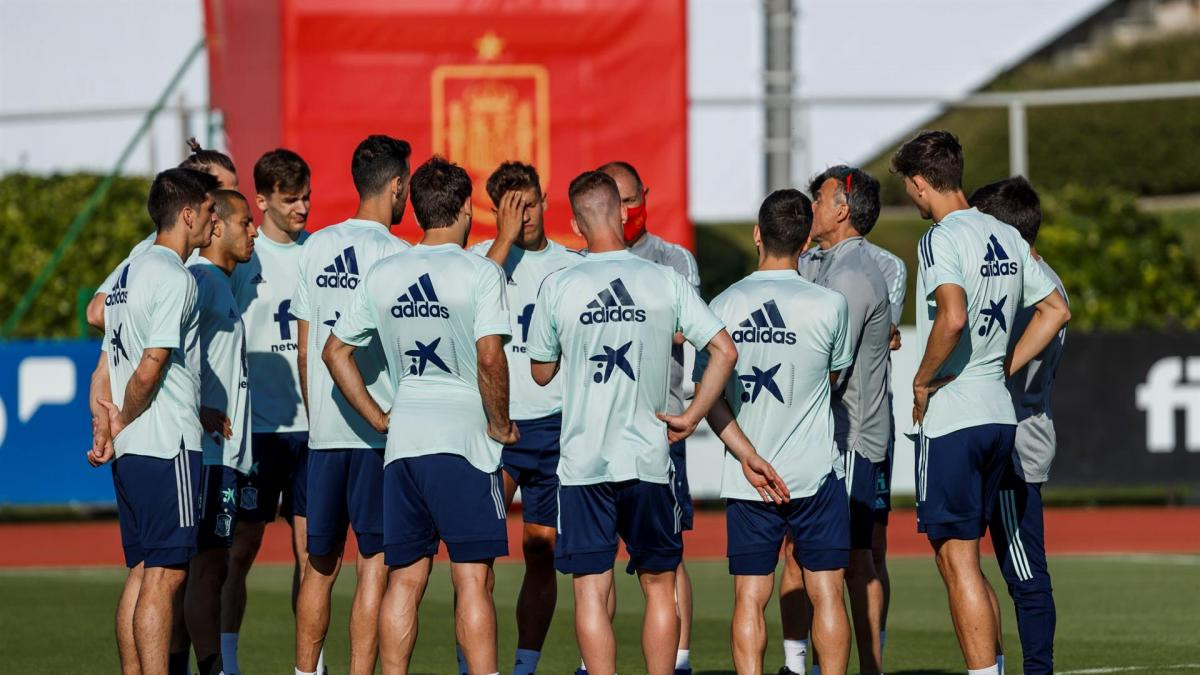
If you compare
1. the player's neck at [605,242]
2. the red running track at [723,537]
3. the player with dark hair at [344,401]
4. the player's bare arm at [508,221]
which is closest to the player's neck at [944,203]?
the player's neck at [605,242]

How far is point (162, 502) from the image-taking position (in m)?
7.71

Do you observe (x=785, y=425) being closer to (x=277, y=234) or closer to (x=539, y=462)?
(x=539, y=462)

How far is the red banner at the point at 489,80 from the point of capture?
1694 centimetres

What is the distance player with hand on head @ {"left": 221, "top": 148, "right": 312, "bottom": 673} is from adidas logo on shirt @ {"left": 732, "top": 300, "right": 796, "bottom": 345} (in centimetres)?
253

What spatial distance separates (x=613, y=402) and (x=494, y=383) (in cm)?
51

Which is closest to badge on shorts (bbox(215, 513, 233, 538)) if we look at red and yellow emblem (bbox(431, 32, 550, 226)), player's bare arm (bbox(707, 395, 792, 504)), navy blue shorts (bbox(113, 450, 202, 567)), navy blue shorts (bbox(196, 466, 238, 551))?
navy blue shorts (bbox(196, 466, 238, 551))

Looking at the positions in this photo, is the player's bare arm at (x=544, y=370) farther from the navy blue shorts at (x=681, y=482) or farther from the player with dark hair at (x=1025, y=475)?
the player with dark hair at (x=1025, y=475)

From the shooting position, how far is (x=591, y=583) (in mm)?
7520

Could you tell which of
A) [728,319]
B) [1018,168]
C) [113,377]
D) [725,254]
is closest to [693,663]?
[728,319]

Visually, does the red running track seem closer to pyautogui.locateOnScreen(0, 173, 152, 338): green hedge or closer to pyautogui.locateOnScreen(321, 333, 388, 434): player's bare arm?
pyautogui.locateOnScreen(0, 173, 152, 338): green hedge

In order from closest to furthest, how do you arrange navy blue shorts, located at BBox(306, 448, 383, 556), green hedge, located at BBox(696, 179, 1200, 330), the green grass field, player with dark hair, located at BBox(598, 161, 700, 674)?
navy blue shorts, located at BBox(306, 448, 383, 556), player with dark hair, located at BBox(598, 161, 700, 674), the green grass field, green hedge, located at BBox(696, 179, 1200, 330)

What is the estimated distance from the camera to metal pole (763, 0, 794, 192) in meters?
21.9

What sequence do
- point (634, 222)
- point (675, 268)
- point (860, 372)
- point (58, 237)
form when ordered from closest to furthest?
point (860, 372), point (675, 268), point (634, 222), point (58, 237)

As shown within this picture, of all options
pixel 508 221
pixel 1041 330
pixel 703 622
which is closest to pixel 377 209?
pixel 508 221
